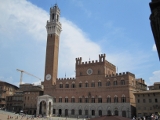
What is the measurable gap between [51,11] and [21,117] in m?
38.0

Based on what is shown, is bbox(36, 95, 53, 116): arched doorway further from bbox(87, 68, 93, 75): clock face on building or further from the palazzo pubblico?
bbox(87, 68, 93, 75): clock face on building

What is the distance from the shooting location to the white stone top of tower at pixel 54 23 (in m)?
62.3

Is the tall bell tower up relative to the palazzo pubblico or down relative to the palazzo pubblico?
up

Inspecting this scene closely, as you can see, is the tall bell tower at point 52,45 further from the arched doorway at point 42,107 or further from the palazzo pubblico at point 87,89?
the arched doorway at point 42,107

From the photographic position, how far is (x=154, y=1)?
163 inches

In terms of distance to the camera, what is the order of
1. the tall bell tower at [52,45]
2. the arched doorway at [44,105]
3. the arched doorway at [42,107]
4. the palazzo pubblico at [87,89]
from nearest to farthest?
the palazzo pubblico at [87,89] → the arched doorway at [44,105] → the arched doorway at [42,107] → the tall bell tower at [52,45]

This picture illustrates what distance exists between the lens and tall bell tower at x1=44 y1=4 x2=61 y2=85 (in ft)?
192

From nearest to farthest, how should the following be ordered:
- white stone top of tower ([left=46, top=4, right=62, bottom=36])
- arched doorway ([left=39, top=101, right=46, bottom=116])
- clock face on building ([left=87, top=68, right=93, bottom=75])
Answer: clock face on building ([left=87, top=68, right=93, bottom=75]), arched doorway ([left=39, top=101, right=46, bottom=116]), white stone top of tower ([left=46, top=4, right=62, bottom=36])

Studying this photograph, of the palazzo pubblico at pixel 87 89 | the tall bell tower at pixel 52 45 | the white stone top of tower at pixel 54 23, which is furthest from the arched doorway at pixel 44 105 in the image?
the white stone top of tower at pixel 54 23

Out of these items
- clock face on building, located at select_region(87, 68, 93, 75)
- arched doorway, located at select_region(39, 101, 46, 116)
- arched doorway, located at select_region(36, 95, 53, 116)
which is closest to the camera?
clock face on building, located at select_region(87, 68, 93, 75)

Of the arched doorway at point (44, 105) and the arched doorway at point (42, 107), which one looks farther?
the arched doorway at point (42, 107)

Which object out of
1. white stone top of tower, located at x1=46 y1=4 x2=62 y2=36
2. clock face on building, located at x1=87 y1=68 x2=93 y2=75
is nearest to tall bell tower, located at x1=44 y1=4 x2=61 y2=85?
white stone top of tower, located at x1=46 y1=4 x2=62 y2=36

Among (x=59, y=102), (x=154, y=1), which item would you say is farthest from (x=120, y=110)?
(x=154, y=1)

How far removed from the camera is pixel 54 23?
62406 mm
